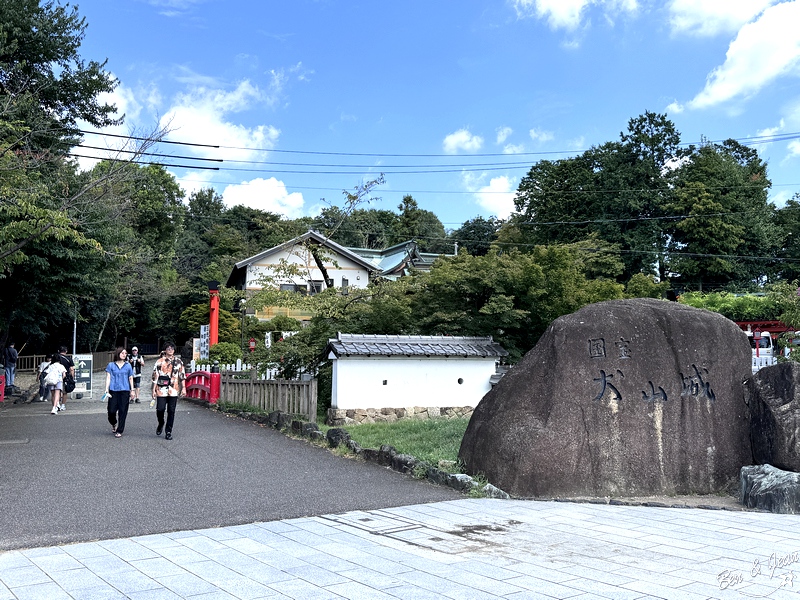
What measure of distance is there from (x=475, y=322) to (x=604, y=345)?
9.20 metres

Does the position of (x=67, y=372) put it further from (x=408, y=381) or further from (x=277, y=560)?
(x=277, y=560)

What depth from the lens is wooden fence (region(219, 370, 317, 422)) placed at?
14945 millimetres

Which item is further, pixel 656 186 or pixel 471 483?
pixel 656 186

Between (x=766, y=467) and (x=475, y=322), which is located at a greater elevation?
(x=475, y=322)

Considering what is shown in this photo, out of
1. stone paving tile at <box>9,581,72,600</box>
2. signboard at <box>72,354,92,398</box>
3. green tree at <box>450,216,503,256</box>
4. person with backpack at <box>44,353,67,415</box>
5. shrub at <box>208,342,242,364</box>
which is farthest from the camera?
green tree at <box>450,216,503,256</box>

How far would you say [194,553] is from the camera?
5770mm

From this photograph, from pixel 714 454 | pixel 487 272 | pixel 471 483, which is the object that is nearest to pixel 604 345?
pixel 714 454

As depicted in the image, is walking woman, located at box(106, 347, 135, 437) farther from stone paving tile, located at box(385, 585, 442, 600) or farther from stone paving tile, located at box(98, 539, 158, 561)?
stone paving tile, located at box(385, 585, 442, 600)

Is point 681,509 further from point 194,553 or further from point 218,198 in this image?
point 218,198

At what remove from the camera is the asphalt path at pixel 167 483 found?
6.88 meters

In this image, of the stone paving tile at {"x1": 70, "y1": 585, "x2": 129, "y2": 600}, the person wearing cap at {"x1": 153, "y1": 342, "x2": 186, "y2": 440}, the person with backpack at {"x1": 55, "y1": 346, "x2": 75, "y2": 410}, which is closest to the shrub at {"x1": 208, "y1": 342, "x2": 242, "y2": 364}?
the person with backpack at {"x1": 55, "y1": 346, "x2": 75, "y2": 410}

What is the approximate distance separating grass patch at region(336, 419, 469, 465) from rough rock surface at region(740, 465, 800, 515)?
3955mm

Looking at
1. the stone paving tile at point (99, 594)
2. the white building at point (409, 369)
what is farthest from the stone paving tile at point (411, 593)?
the white building at point (409, 369)

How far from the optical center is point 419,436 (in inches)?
497
